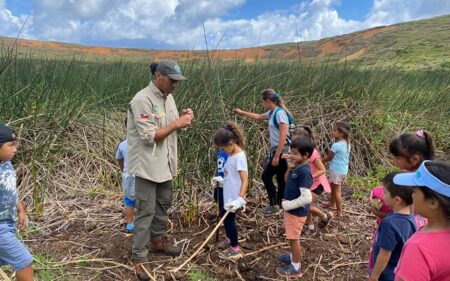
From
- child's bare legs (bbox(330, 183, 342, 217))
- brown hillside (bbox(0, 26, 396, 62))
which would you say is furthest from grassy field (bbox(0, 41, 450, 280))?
child's bare legs (bbox(330, 183, 342, 217))

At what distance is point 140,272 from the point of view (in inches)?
121

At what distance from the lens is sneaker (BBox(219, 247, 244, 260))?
132 inches

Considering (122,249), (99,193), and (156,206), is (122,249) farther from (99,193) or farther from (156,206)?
(99,193)

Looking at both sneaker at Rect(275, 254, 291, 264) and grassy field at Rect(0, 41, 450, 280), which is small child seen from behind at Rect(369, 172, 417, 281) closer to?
sneaker at Rect(275, 254, 291, 264)

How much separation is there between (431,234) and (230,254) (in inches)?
83.9

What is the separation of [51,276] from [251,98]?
12.6 feet

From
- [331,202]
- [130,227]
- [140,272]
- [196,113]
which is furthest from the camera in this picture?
[196,113]

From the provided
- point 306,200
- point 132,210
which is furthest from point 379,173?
point 132,210

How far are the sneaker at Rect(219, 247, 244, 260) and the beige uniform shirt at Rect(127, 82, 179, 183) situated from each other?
0.84 meters

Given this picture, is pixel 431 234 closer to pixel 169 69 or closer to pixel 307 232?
pixel 169 69

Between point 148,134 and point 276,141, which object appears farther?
point 276,141

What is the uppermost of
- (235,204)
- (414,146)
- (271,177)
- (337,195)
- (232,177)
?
(414,146)

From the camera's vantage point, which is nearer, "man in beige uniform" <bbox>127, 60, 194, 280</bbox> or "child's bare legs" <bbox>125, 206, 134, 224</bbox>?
"man in beige uniform" <bbox>127, 60, 194, 280</bbox>

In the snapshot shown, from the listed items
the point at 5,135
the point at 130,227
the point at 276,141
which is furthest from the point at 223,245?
the point at 5,135
